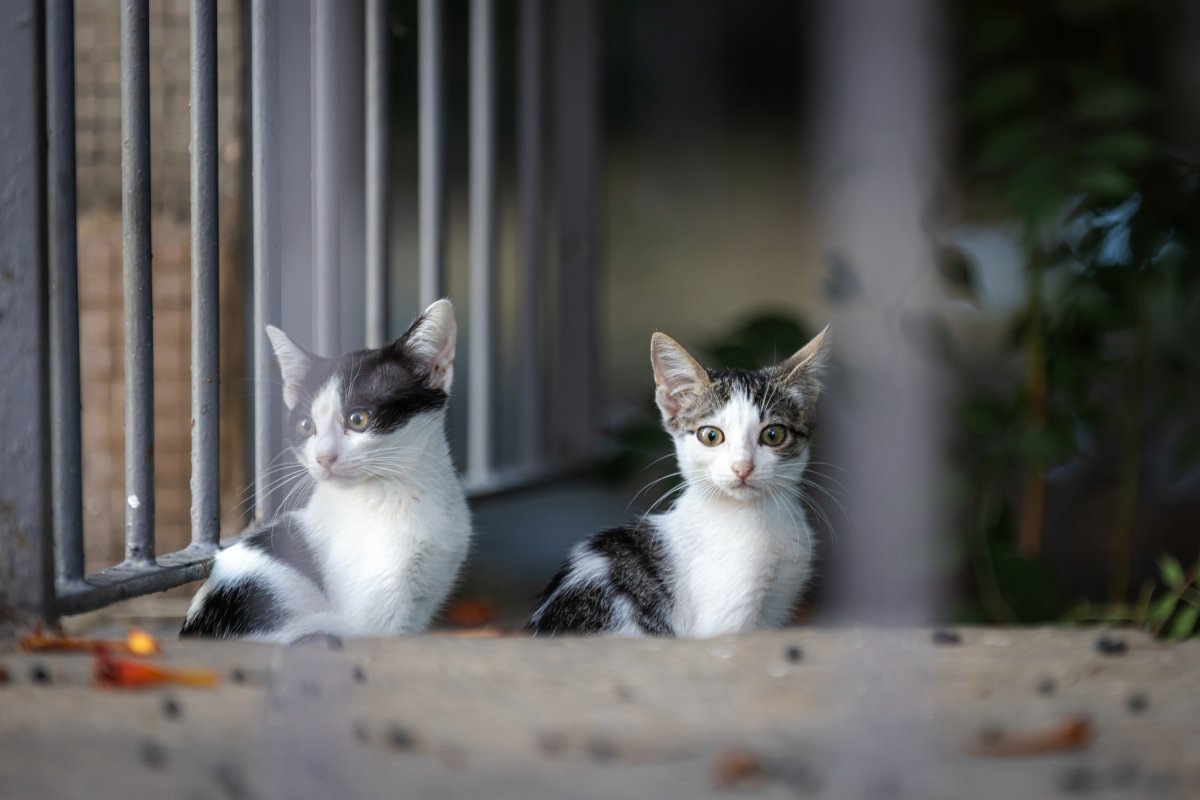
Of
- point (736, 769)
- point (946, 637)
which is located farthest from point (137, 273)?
point (946, 637)

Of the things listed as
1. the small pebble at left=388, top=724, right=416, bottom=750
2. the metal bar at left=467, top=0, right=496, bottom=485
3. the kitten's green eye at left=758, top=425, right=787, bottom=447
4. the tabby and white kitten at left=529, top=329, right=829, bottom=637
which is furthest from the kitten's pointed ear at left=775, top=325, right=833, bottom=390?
the metal bar at left=467, top=0, right=496, bottom=485

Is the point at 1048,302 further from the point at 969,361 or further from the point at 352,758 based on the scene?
the point at 352,758

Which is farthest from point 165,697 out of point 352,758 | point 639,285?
point 639,285

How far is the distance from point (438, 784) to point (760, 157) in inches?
150

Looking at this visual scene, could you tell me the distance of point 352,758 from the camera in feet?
4.39

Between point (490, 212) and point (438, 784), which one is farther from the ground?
point (490, 212)

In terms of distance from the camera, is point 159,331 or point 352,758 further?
point 159,331

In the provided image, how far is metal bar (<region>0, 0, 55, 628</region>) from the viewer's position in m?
1.75

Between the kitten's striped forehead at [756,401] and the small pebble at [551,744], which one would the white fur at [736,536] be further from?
the small pebble at [551,744]

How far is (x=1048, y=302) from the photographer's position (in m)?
3.31

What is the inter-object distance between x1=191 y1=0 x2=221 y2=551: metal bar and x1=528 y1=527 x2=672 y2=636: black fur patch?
2.18ft

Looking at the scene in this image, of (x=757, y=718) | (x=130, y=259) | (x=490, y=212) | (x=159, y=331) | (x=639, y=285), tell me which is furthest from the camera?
(x=639, y=285)

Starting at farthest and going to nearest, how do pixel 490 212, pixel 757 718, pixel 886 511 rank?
pixel 490 212, pixel 757 718, pixel 886 511

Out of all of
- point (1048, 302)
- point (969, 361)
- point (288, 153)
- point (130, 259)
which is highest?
point (288, 153)
